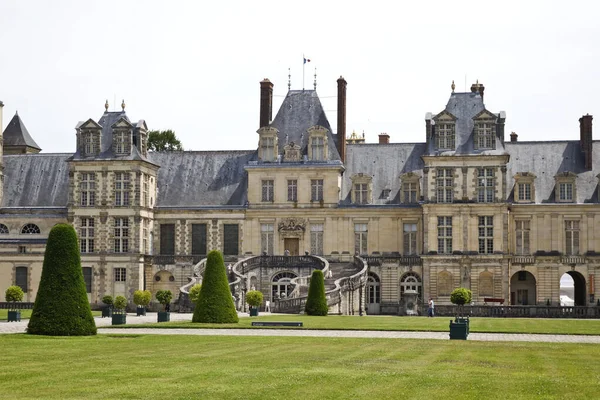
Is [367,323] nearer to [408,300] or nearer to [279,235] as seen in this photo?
[408,300]

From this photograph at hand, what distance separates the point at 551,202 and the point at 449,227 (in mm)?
6167

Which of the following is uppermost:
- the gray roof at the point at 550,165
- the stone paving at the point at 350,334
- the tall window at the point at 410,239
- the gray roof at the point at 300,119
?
the gray roof at the point at 300,119

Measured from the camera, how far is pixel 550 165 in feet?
202

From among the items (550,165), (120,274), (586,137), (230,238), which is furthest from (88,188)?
(586,137)

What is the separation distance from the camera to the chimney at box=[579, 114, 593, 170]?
60.7 meters

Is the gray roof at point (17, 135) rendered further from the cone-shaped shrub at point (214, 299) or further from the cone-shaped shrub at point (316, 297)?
the cone-shaped shrub at point (214, 299)

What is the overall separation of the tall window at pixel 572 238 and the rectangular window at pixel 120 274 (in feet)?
82.6

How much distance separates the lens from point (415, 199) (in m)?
61.3

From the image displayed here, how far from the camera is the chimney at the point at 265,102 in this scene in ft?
208

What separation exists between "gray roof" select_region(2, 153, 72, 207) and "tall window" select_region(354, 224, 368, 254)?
1738 centimetres

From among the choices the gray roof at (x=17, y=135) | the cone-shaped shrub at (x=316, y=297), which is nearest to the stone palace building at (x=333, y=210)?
the gray roof at (x=17, y=135)

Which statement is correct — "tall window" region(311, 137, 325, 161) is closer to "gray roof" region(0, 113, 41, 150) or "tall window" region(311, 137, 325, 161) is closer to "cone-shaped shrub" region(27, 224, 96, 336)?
"gray roof" region(0, 113, 41, 150)

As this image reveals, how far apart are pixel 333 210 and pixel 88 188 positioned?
14255 mm

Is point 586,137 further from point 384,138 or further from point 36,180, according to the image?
point 36,180
